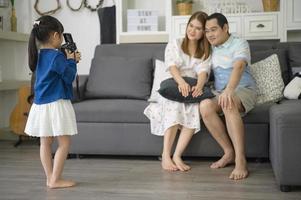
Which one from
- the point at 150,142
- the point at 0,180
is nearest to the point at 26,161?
the point at 0,180

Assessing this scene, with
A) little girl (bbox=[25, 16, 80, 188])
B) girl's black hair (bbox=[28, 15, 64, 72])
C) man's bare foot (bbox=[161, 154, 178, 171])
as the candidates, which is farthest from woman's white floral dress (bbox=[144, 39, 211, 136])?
girl's black hair (bbox=[28, 15, 64, 72])

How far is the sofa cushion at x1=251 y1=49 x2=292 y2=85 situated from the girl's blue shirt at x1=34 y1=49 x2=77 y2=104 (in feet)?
5.16

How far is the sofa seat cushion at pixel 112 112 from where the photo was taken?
2930mm

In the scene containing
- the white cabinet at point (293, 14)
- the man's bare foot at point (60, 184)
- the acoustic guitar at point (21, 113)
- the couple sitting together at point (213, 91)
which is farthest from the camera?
the acoustic guitar at point (21, 113)

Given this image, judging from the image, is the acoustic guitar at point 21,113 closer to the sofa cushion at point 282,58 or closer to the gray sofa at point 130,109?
the gray sofa at point 130,109

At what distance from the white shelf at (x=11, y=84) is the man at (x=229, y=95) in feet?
7.00

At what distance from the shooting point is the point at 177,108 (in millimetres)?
2730

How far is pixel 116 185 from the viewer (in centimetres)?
234

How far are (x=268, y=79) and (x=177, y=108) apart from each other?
756 millimetres

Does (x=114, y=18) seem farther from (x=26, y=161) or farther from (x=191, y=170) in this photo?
(x=191, y=170)

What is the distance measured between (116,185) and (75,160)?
771mm

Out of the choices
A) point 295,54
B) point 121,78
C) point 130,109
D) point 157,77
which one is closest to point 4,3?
point 121,78

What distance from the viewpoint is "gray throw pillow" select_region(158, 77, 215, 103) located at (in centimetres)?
267

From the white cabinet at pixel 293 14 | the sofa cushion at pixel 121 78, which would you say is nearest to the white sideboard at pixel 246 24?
the white cabinet at pixel 293 14
